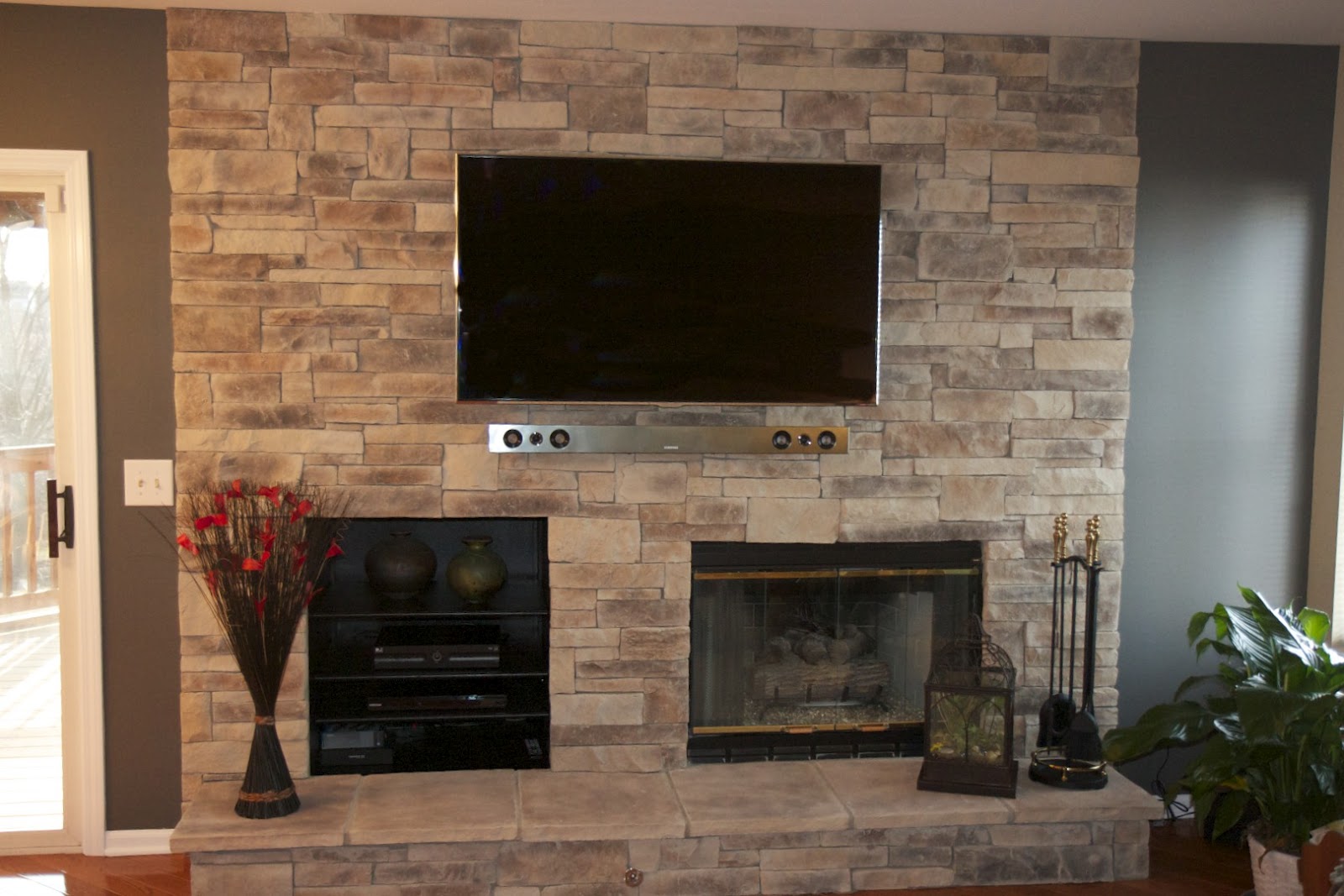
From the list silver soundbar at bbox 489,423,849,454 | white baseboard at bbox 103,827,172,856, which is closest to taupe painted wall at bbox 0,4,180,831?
white baseboard at bbox 103,827,172,856

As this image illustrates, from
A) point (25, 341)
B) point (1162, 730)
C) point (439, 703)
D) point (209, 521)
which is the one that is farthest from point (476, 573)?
point (1162, 730)

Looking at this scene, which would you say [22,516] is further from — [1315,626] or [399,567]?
[1315,626]

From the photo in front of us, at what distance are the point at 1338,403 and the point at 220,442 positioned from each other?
3.44 meters

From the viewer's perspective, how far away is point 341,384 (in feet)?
11.1

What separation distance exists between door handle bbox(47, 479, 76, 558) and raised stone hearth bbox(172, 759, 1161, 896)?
82cm

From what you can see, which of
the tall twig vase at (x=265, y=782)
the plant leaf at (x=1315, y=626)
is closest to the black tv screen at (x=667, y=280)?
the tall twig vase at (x=265, y=782)

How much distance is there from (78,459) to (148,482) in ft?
0.67

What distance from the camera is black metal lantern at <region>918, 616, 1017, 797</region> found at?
11.0 feet

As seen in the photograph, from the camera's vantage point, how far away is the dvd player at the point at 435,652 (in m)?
3.47

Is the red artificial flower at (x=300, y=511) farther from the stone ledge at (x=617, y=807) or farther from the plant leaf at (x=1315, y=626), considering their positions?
the plant leaf at (x=1315, y=626)

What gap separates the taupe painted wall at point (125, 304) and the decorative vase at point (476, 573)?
0.81m

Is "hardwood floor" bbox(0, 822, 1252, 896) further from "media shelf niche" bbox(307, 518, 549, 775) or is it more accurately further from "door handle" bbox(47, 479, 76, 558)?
"door handle" bbox(47, 479, 76, 558)

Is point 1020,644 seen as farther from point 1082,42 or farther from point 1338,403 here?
point 1082,42

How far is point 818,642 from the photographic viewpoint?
144 inches
